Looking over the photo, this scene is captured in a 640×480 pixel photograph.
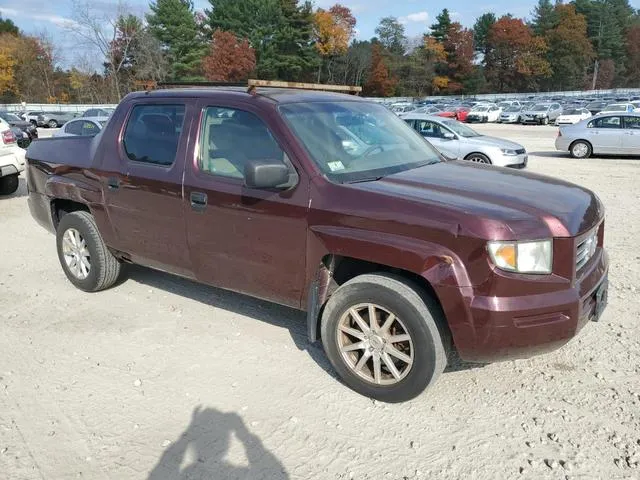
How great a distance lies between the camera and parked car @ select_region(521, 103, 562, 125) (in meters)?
38.8

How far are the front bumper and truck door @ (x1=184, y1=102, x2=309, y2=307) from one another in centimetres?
108

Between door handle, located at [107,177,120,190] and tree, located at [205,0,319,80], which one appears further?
tree, located at [205,0,319,80]

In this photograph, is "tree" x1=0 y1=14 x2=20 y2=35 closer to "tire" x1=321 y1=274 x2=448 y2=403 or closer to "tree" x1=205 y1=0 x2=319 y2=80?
"tree" x1=205 y1=0 x2=319 y2=80

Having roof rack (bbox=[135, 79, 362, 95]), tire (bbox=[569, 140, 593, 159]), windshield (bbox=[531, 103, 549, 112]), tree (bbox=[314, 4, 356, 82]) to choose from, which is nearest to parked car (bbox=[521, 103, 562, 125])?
windshield (bbox=[531, 103, 549, 112])

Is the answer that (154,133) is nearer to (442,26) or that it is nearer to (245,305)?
(245,305)

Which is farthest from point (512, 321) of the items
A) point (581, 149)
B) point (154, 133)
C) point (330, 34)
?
point (330, 34)

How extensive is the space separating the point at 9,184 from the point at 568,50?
106m

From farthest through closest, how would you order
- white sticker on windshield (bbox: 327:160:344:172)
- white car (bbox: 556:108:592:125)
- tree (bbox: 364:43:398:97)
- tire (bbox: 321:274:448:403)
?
tree (bbox: 364:43:398:97)
white car (bbox: 556:108:592:125)
white sticker on windshield (bbox: 327:160:344:172)
tire (bbox: 321:274:448:403)

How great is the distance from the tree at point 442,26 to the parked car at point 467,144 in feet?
294

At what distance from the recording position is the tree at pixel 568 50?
97.8 m

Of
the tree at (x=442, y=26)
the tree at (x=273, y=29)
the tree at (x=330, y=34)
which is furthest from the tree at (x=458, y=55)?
the tree at (x=273, y=29)

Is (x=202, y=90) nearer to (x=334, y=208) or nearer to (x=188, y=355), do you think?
(x=334, y=208)

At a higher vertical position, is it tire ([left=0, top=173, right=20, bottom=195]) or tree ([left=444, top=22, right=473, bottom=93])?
tree ([left=444, top=22, right=473, bottom=93])

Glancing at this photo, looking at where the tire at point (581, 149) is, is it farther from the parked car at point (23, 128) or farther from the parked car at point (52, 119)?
the parked car at point (52, 119)
